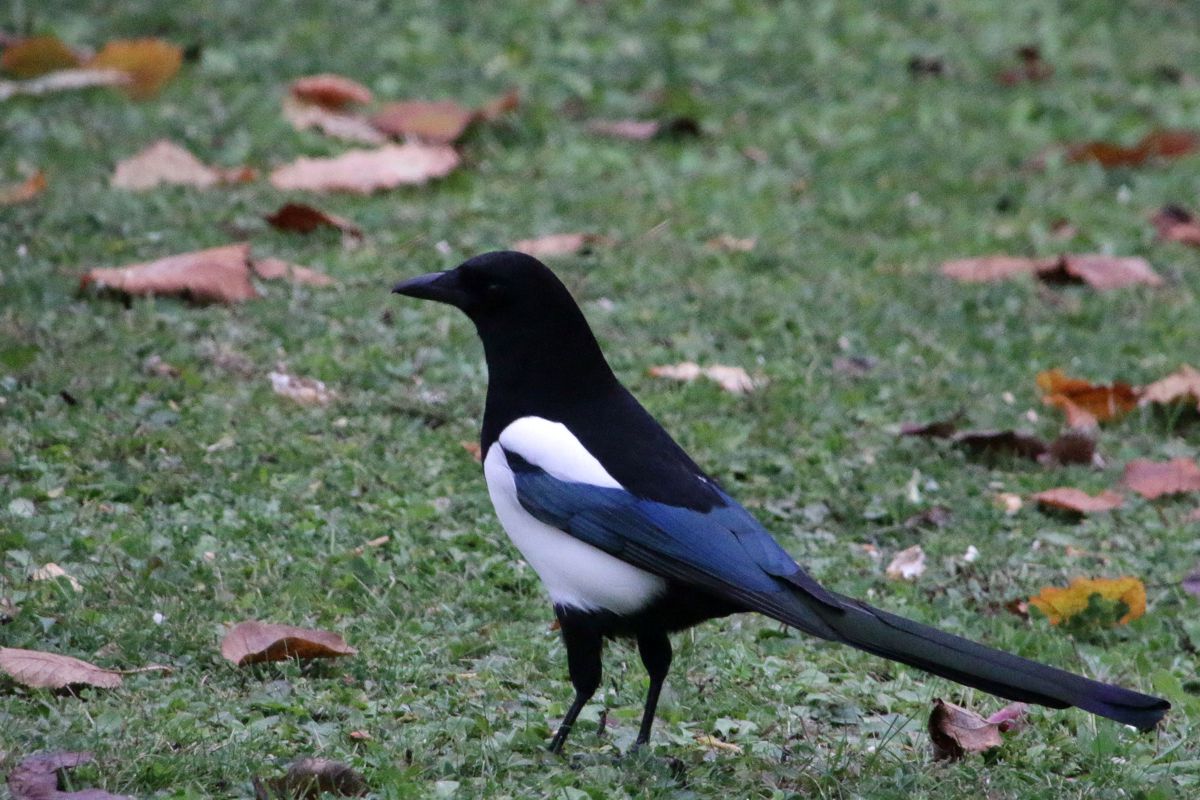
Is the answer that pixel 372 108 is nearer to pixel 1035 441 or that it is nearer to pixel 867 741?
pixel 1035 441

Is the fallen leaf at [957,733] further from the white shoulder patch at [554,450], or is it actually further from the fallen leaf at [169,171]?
the fallen leaf at [169,171]

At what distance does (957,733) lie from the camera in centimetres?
336

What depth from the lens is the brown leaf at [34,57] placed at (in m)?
7.46

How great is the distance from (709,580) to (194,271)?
8.95 ft

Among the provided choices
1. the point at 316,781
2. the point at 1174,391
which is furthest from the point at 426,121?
the point at 316,781

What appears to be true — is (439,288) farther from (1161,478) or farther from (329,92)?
(329,92)

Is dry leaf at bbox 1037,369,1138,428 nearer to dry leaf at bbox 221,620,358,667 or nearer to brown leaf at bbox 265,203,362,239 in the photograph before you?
brown leaf at bbox 265,203,362,239

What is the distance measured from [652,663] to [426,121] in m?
4.25

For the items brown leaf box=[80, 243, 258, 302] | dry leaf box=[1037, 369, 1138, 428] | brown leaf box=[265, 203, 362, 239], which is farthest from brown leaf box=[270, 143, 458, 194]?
dry leaf box=[1037, 369, 1138, 428]

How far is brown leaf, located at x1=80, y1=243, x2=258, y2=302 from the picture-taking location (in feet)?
17.5

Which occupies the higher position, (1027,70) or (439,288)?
(439,288)

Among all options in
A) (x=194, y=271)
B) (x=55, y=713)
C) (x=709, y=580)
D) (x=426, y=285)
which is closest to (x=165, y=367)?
(x=194, y=271)

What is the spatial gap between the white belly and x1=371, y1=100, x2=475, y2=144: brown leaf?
12.8 ft

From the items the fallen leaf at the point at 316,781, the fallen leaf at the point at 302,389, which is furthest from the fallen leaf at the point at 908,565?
the fallen leaf at the point at 316,781
